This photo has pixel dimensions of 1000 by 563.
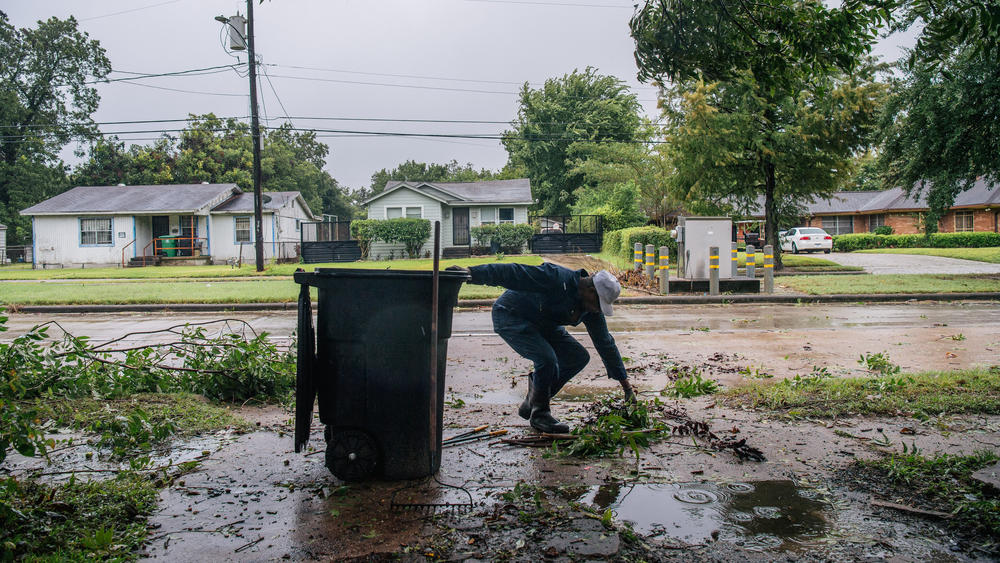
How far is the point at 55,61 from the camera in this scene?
44719 millimetres

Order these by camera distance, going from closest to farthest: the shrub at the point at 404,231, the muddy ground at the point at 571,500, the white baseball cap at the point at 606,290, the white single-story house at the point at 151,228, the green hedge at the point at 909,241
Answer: the muddy ground at the point at 571,500 → the white baseball cap at the point at 606,290 → the shrub at the point at 404,231 → the white single-story house at the point at 151,228 → the green hedge at the point at 909,241

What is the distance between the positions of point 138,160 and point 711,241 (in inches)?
1672

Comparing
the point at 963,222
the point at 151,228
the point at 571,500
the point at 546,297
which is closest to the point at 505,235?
the point at 151,228

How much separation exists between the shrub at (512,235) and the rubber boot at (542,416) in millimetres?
28328

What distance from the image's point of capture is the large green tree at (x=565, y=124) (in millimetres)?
50094

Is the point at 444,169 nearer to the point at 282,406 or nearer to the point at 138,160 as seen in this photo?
the point at 138,160

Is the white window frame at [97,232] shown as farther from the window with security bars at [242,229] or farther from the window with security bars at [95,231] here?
the window with security bars at [242,229]

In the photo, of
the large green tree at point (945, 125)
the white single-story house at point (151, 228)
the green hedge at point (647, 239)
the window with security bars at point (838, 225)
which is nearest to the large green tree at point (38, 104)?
the white single-story house at point (151, 228)

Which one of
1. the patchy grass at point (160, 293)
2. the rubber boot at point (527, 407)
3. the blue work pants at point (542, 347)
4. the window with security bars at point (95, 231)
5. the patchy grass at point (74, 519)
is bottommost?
the patchy grass at point (74, 519)

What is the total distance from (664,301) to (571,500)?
12.1m

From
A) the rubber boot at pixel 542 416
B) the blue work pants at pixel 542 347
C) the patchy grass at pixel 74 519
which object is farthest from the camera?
the rubber boot at pixel 542 416

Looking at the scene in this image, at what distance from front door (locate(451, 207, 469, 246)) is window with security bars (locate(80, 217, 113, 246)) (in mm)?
17254

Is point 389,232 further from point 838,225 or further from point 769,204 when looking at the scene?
point 838,225

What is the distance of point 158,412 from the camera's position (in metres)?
5.17
